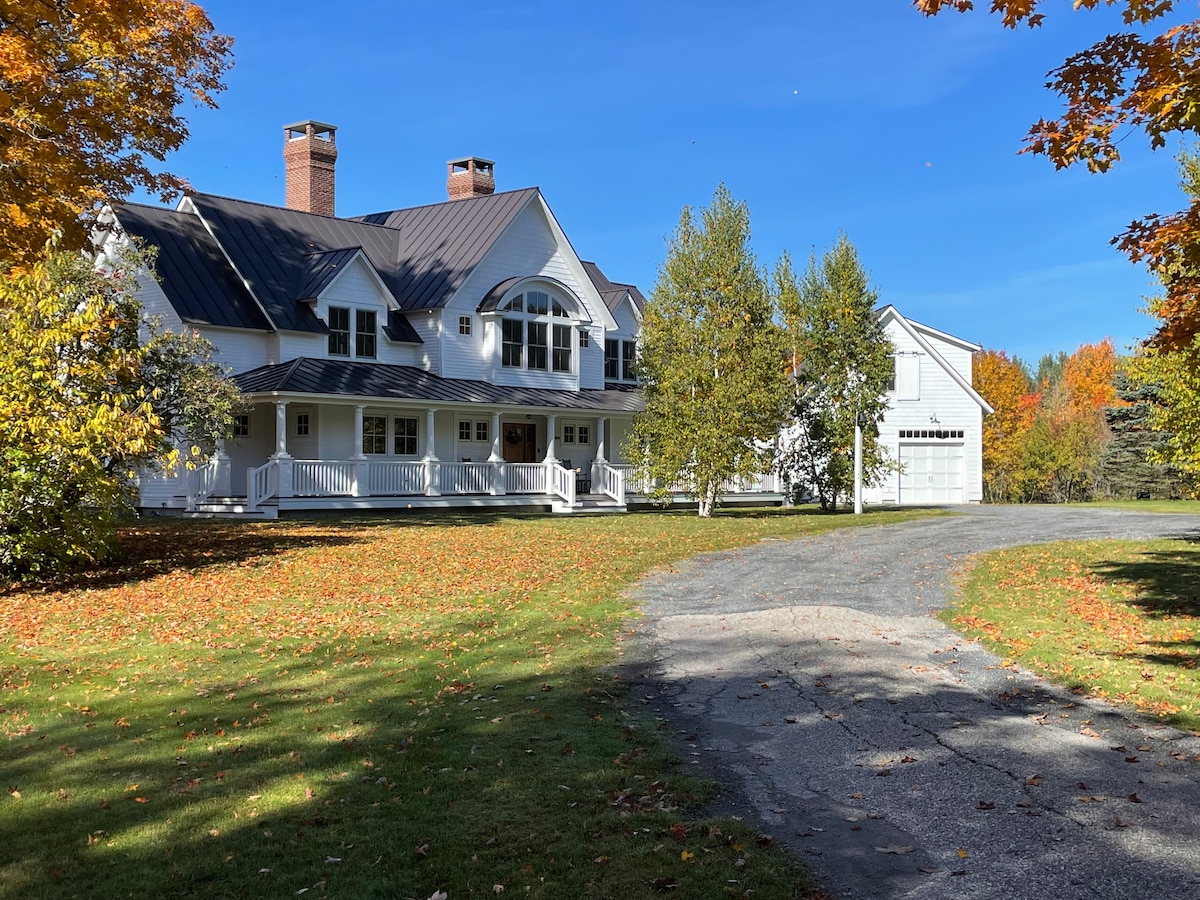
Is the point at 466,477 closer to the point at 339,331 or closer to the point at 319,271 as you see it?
the point at 339,331

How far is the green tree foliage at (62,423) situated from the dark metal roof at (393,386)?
33.7ft

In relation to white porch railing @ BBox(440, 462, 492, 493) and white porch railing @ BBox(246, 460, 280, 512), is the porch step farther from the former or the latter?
white porch railing @ BBox(246, 460, 280, 512)

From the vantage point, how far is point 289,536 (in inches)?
819

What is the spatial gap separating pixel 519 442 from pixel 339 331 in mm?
7185

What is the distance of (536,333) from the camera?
34688 millimetres

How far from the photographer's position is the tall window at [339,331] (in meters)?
30.7

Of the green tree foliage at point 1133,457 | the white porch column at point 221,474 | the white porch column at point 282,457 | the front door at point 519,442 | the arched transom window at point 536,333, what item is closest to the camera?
the white porch column at point 282,457

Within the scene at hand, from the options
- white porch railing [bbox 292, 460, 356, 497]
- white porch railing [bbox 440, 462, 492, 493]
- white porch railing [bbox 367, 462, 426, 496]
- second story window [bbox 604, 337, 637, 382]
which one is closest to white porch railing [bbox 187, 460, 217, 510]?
white porch railing [bbox 292, 460, 356, 497]

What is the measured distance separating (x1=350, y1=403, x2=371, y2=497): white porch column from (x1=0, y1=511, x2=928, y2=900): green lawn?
13542mm

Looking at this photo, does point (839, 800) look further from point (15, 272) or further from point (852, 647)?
point (15, 272)

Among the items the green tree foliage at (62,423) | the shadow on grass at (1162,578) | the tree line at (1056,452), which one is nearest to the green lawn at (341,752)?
the green tree foliage at (62,423)

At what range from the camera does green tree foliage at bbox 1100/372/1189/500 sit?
132 ft

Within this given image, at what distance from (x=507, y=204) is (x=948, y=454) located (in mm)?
18933

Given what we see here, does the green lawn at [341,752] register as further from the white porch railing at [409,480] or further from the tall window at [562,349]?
the tall window at [562,349]
